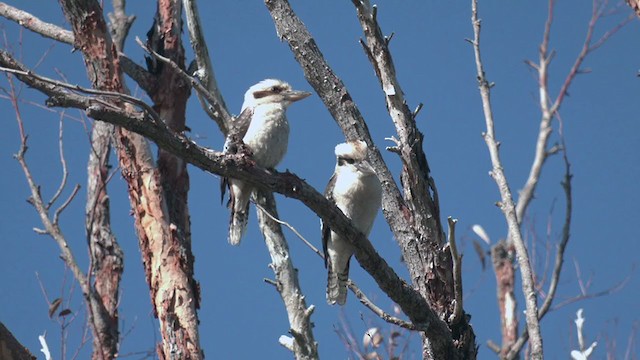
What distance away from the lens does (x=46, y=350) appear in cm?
620

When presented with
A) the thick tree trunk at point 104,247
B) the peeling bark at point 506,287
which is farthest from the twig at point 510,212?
the peeling bark at point 506,287

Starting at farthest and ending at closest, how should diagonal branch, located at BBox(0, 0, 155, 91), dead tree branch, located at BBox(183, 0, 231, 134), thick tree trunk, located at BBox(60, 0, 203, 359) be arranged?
diagonal branch, located at BBox(0, 0, 155, 91), dead tree branch, located at BBox(183, 0, 231, 134), thick tree trunk, located at BBox(60, 0, 203, 359)

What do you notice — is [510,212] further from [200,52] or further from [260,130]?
[200,52]

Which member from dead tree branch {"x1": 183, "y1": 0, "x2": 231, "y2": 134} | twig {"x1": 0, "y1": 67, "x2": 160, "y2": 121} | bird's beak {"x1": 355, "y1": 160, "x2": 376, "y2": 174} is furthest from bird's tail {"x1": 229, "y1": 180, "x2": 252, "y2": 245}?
twig {"x1": 0, "y1": 67, "x2": 160, "y2": 121}

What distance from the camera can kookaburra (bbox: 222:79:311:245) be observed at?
633 cm

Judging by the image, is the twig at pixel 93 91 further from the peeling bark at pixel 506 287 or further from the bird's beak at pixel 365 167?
the peeling bark at pixel 506 287

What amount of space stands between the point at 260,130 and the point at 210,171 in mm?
1700

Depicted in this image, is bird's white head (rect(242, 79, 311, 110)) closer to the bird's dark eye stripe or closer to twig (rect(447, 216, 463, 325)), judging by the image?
the bird's dark eye stripe

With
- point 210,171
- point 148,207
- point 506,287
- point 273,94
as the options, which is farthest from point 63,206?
point 506,287

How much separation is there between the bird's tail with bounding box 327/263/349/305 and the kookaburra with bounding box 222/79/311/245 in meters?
0.66

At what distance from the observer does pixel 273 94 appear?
265 inches

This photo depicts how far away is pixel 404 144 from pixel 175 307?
7.82 ft

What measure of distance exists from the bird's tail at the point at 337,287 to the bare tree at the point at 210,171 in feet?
0.74

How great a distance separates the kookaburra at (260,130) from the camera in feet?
20.8
